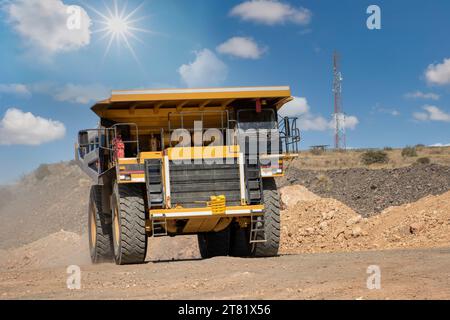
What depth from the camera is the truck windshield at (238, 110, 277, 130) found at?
45.9 ft

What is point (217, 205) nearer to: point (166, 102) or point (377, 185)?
point (166, 102)

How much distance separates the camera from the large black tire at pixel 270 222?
13.4 m

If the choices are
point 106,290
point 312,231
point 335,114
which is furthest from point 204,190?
point 335,114

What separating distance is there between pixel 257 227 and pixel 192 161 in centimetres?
178

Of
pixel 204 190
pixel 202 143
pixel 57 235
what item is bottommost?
pixel 57 235

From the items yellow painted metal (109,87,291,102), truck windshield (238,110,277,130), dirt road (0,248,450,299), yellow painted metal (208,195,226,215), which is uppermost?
yellow painted metal (109,87,291,102)

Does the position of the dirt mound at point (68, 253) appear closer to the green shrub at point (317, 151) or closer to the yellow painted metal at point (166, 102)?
the yellow painted metal at point (166, 102)

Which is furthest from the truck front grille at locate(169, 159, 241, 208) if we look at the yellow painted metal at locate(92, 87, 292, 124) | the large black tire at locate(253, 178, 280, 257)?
the yellow painted metal at locate(92, 87, 292, 124)

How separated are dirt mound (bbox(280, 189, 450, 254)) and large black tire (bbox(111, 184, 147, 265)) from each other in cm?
568

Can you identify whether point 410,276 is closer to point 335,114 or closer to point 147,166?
point 147,166

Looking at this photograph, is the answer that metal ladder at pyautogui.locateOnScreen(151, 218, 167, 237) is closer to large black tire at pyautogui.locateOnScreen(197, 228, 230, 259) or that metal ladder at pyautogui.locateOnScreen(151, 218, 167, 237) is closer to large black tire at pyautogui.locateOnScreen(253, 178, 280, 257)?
large black tire at pyautogui.locateOnScreen(253, 178, 280, 257)

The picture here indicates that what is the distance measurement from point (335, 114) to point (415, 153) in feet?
48.7

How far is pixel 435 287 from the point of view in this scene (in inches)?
309

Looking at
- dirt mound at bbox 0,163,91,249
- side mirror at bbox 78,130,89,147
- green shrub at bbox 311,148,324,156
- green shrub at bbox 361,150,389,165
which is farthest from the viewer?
green shrub at bbox 311,148,324,156
